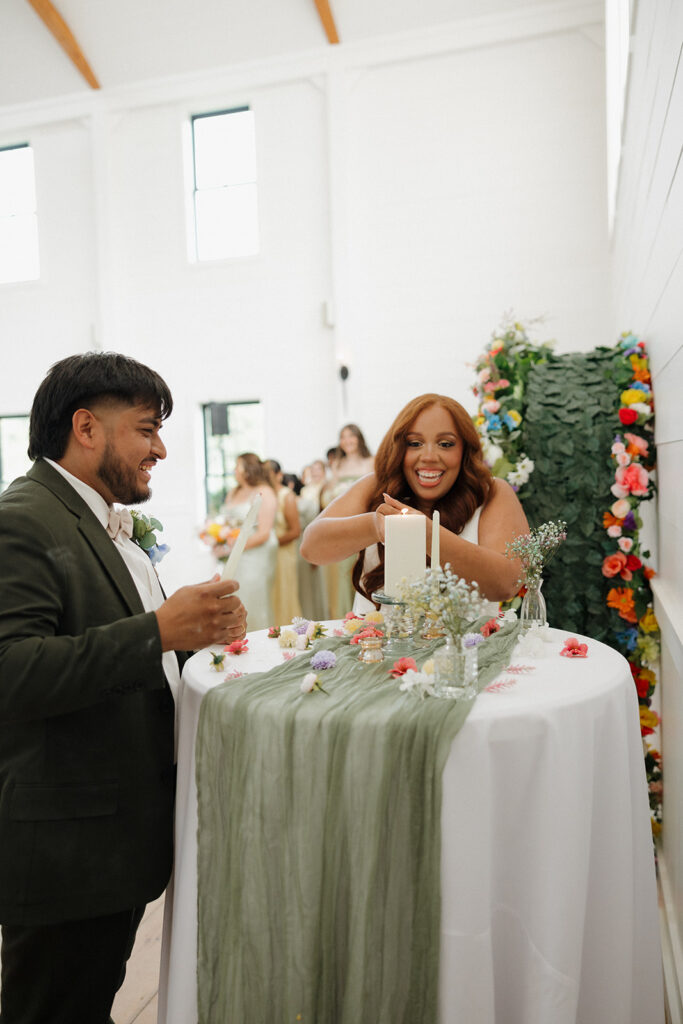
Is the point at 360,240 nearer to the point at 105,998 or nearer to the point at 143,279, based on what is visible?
the point at 143,279

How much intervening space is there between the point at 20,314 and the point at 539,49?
7.04 meters

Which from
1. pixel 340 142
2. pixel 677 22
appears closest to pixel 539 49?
pixel 340 142

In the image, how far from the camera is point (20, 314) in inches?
385

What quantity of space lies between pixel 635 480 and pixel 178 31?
27.2 feet

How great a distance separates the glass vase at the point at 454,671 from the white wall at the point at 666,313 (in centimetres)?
75

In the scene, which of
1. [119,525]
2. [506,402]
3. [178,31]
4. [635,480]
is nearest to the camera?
[119,525]

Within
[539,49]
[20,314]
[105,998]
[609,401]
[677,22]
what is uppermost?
[539,49]

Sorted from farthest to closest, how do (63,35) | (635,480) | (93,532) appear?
(63,35) < (635,480) < (93,532)

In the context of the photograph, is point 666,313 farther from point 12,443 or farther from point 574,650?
point 12,443

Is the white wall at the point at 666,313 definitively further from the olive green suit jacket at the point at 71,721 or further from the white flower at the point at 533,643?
the olive green suit jacket at the point at 71,721

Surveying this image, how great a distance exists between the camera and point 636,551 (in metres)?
3.22

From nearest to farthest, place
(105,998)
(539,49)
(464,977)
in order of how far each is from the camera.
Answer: (464,977) → (105,998) → (539,49)

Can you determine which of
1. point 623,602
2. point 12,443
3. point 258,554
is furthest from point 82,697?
point 12,443

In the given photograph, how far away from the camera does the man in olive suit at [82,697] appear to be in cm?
134
